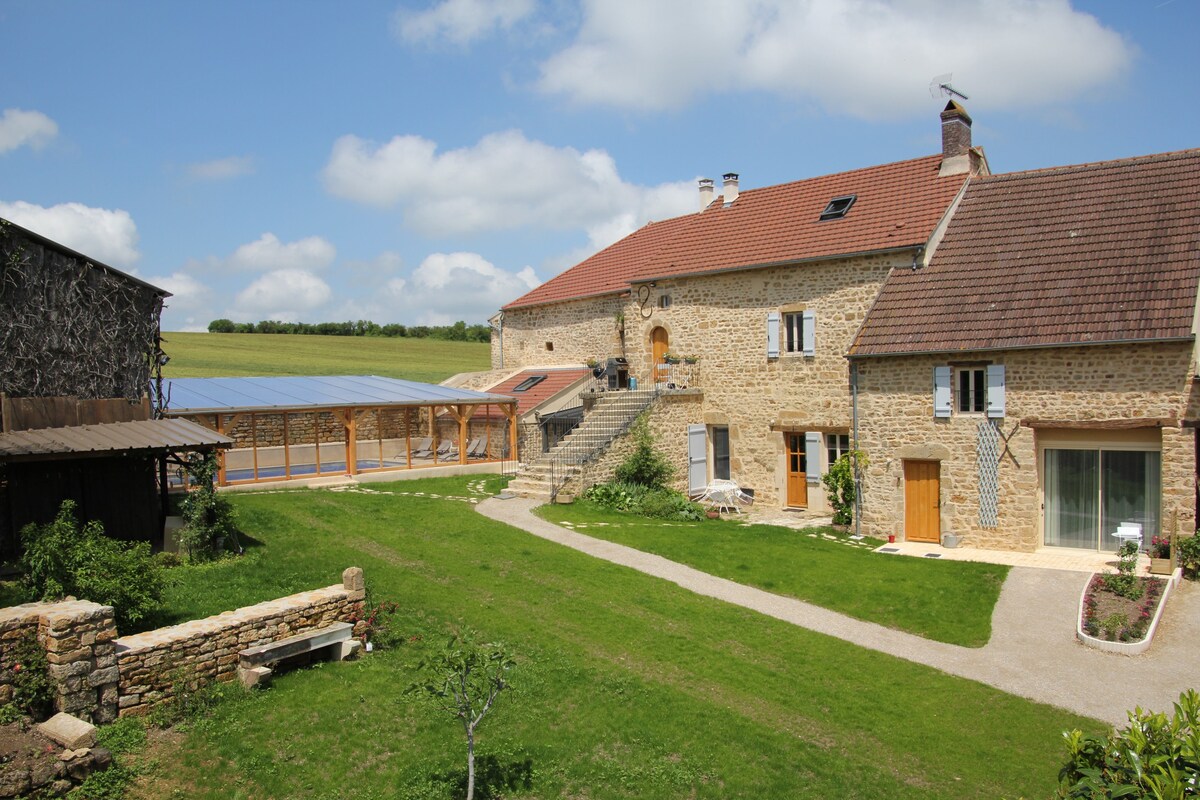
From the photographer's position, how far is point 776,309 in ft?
66.4

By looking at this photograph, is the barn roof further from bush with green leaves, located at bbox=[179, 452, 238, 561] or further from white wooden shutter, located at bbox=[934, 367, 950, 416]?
white wooden shutter, located at bbox=[934, 367, 950, 416]

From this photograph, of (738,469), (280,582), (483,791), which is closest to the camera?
(483,791)

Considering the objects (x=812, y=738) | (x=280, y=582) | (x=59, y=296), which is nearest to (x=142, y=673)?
(x=280, y=582)

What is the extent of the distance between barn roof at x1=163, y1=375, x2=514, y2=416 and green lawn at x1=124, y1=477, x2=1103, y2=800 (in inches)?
292

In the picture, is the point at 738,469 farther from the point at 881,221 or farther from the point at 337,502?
the point at 337,502

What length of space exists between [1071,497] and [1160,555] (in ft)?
5.71

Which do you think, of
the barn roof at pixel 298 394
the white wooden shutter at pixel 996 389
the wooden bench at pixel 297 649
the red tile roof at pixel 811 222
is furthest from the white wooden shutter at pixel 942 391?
the barn roof at pixel 298 394

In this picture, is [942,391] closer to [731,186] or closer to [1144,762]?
[731,186]

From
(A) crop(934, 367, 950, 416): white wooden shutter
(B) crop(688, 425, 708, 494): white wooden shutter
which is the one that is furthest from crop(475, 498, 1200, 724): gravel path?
(B) crop(688, 425, 708, 494): white wooden shutter

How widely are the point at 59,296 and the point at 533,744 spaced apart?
10097 millimetres

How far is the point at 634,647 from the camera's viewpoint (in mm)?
10500

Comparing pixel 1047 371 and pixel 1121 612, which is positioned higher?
pixel 1047 371

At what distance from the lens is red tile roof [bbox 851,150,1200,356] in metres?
14.7

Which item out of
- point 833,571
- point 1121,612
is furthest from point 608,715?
point 1121,612
